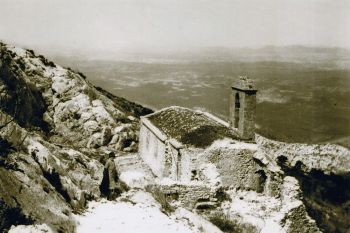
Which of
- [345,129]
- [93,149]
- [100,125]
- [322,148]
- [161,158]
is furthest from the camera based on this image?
[345,129]

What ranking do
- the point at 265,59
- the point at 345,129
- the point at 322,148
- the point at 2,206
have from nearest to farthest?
1. the point at 2,206
2. the point at 322,148
3. the point at 345,129
4. the point at 265,59

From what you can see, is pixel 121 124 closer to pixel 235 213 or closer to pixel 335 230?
pixel 235 213

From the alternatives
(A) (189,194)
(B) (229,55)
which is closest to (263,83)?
(B) (229,55)

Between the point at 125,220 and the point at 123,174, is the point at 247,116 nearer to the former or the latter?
the point at 123,174

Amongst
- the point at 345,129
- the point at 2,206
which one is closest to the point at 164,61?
the point at 345,129

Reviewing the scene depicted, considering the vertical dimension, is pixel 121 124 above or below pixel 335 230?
above

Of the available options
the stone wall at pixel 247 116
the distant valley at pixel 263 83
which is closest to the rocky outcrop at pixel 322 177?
the distant valley at pixel 263 83
